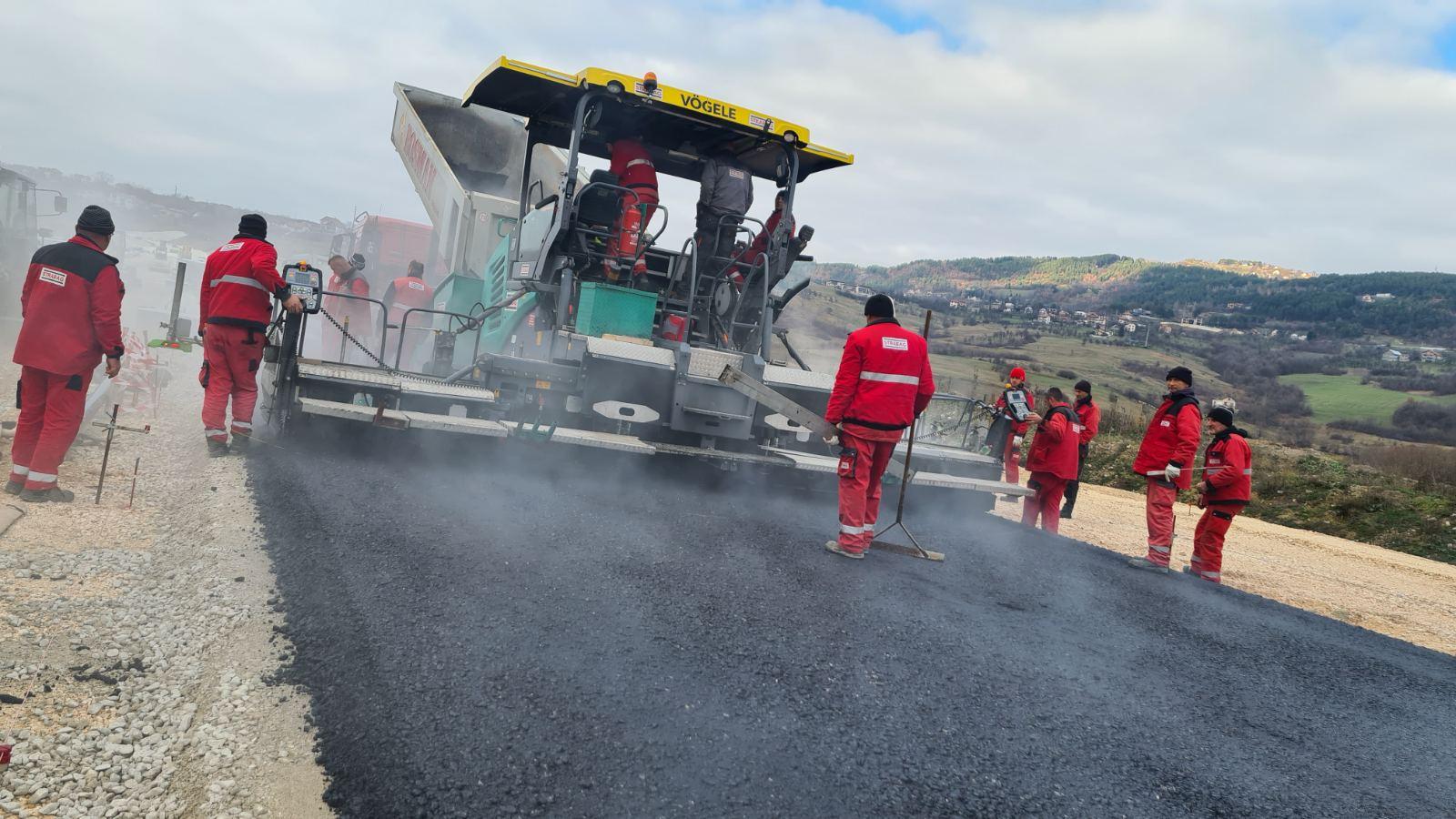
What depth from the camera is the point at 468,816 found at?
7.06ft

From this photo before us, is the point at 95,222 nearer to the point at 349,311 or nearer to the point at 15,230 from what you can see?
the point at 349,311

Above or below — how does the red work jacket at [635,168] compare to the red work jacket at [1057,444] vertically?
above

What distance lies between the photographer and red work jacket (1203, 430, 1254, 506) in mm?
6523

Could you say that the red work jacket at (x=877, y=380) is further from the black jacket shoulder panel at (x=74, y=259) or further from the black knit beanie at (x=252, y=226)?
the black jacket shoulder panel at (x=74, y=259)

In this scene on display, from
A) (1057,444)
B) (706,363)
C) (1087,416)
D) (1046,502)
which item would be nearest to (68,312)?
(706,363)

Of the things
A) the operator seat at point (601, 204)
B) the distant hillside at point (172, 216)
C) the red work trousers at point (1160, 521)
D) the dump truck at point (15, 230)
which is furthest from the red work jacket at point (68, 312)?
the distant hillside at point (172, 216)

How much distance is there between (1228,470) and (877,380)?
123 inches

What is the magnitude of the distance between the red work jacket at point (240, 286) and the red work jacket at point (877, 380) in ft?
11.8

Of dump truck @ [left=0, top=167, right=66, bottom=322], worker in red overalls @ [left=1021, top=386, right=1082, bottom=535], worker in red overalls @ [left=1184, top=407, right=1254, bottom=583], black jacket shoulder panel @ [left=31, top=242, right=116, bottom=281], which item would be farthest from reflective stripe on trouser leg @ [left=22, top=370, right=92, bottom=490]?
dump truck @ [left=0, top=167, right=66, bottom=322]

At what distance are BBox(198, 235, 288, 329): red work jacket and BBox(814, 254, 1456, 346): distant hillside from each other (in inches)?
2032

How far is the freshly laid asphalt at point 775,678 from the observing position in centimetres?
245

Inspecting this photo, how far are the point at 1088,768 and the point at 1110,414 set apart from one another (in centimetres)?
2081

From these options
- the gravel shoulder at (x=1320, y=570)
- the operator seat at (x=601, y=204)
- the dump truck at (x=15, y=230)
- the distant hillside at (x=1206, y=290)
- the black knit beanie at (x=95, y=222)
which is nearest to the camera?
the black knit beanie at (x=95, y=222)

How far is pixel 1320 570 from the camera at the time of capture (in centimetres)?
995
